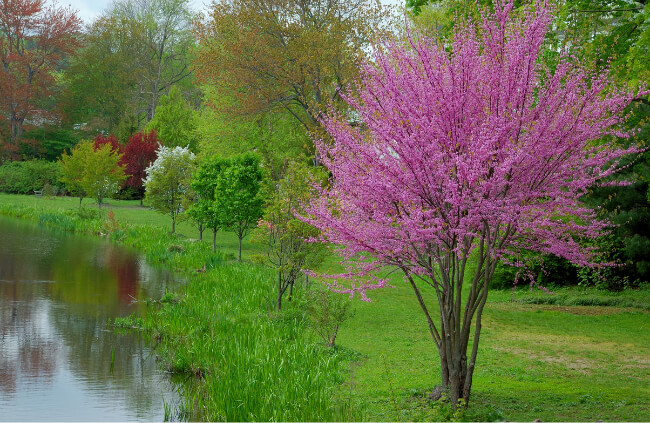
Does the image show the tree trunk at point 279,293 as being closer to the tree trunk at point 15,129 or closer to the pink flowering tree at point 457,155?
the pink flowering tree at point 457,155

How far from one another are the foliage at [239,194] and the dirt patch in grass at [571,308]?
9.08 m

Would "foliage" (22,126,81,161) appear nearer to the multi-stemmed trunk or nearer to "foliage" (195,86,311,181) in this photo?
"foliage" (195,86,311,181)

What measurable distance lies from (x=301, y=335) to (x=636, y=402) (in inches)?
227

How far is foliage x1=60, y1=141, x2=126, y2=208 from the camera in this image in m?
35.7

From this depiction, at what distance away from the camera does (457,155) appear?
7.36 m

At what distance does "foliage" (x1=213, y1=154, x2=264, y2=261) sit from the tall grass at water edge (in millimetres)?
3209

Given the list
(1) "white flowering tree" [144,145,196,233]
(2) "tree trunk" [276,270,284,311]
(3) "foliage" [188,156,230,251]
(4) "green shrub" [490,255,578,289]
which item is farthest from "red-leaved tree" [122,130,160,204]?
(2) "tree trunk" [276,270,284,311]

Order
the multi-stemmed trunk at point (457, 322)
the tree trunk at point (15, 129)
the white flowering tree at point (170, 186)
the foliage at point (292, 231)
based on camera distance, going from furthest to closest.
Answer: the tree trunk at point (15, 129) → the white flowering tree at point (170, 186) → the foliage at point (292, 231) → the multi-stemmed trunk at point (457, 322)

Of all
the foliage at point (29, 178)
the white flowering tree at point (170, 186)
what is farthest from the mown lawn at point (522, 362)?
the foliage at point (29, 178)

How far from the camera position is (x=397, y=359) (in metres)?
10.7

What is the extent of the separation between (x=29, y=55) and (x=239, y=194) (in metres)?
39.9

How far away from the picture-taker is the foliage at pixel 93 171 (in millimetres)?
35656

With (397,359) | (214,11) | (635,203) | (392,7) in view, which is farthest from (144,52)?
(397,359)

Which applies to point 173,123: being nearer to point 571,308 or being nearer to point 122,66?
point 122,66
